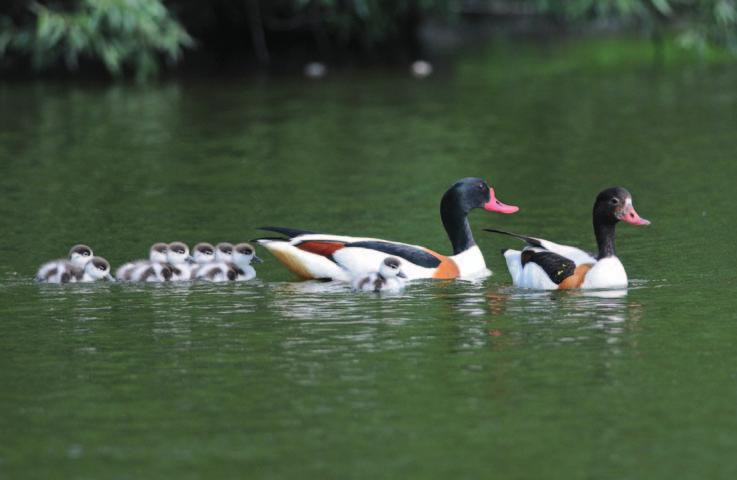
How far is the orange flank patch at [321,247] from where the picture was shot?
12508 mm

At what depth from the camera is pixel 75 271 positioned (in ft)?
40.2

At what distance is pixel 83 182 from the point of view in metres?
18.4

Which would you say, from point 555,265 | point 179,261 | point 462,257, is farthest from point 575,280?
point 179,261

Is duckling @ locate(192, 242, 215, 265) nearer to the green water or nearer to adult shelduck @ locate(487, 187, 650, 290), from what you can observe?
the green water

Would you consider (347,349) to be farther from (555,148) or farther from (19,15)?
(19,15)

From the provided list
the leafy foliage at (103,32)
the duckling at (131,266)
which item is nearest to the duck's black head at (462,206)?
the duckling at (131,266)

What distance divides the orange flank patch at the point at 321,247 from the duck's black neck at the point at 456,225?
104 centimetres

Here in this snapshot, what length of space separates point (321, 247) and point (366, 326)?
2.07 m

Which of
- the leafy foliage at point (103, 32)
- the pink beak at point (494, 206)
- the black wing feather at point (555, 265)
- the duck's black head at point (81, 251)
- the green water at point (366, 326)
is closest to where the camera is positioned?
the green water at point (366, 326)

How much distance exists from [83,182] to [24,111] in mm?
8248

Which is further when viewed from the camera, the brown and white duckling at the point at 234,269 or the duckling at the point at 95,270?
the brown and white duckling at the point at 234,269

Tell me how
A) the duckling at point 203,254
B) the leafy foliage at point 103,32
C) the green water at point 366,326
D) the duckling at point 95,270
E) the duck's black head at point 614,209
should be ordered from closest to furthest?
1. the green water at point 366,326
2. the duck's black head at point 614,209
3. the duckling at point 95,270
4. the duckling at point 203,254
5. the leafy foliage at point 103,32

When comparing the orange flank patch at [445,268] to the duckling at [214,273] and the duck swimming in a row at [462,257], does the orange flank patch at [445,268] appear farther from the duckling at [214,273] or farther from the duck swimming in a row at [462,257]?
the duckling at [214,273]

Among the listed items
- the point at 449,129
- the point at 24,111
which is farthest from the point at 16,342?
the point at 24,111
